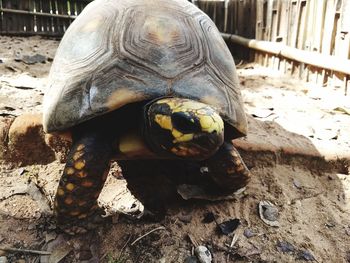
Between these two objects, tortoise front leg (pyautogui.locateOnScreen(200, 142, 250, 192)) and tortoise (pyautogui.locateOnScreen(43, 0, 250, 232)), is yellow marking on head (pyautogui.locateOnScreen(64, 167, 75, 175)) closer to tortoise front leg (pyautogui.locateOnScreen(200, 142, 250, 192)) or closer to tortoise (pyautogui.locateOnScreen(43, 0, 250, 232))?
tortoise (pyautogui.locateOnScreen(43, 0, 250, 232))

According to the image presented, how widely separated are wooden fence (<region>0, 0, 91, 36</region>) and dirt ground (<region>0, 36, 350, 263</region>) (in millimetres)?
4586

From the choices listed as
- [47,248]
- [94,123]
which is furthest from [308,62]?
[47,248]

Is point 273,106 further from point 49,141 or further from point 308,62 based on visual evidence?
point 49,141

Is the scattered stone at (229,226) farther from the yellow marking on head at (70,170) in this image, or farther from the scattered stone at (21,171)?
the scattered stone at (21,171)

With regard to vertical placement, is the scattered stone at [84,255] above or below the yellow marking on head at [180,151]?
below

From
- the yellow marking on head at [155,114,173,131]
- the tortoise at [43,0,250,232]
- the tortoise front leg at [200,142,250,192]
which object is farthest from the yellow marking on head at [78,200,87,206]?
the tortoise front leg at [200,142,250,192]

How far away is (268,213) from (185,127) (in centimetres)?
100

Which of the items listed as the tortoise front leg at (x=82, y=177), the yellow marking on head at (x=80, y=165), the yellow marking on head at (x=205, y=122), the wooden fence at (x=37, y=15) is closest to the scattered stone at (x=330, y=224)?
the yellow marking on head at (x=205, y=122)

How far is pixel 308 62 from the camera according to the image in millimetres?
4766

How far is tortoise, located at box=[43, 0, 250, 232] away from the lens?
68.9 inches

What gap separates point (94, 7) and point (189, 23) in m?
0.70

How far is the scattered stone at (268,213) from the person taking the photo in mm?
2253

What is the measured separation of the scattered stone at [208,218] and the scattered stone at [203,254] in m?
0.22

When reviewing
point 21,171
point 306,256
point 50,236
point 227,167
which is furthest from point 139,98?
point 21,171
